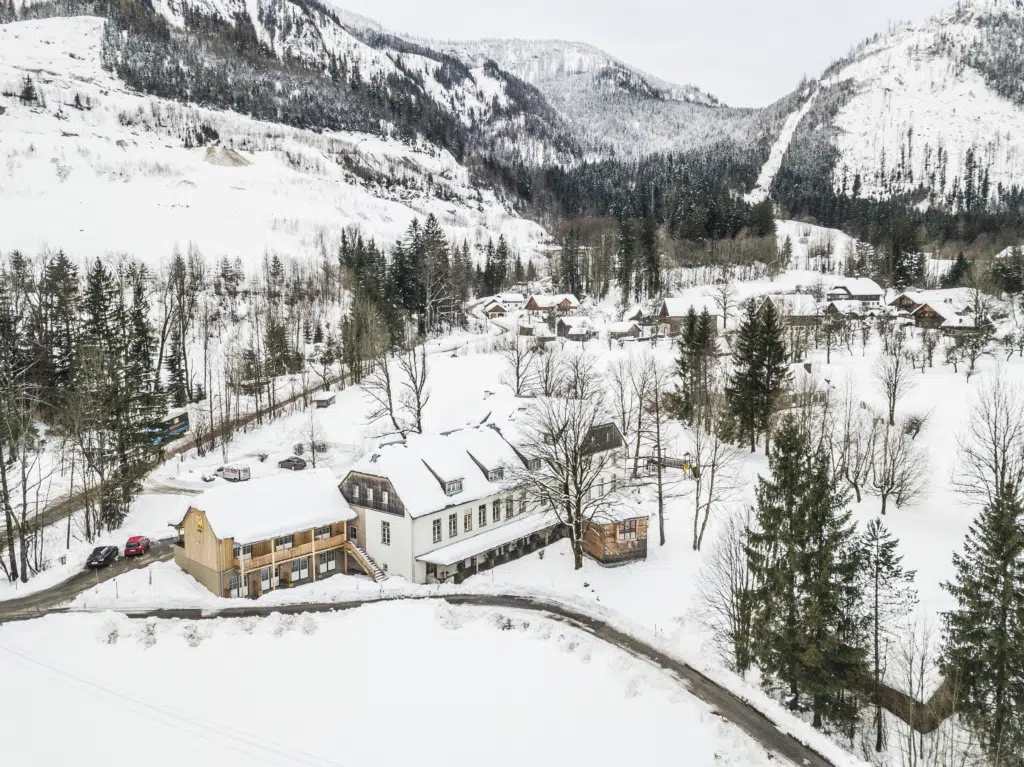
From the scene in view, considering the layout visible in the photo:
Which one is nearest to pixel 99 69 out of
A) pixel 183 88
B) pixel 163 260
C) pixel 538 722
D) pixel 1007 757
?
pixel 183 88

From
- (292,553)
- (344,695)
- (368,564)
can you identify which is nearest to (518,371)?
(368,564)

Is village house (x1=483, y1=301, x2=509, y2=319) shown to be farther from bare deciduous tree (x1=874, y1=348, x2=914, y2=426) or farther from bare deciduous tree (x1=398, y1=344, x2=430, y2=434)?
bare deciduous tree (x1=874, y1=348, x2=914, y2=426)

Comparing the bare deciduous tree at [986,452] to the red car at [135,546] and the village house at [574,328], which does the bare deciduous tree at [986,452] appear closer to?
the red car at [135,546]

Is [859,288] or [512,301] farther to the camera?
[512,301]

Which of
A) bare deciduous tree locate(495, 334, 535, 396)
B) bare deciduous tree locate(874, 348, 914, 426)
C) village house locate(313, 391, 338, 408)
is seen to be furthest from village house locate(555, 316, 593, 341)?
bare deciduous tree locate(874, 348, 914, 426)

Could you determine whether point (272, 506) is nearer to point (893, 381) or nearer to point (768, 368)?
point (768, 368)
